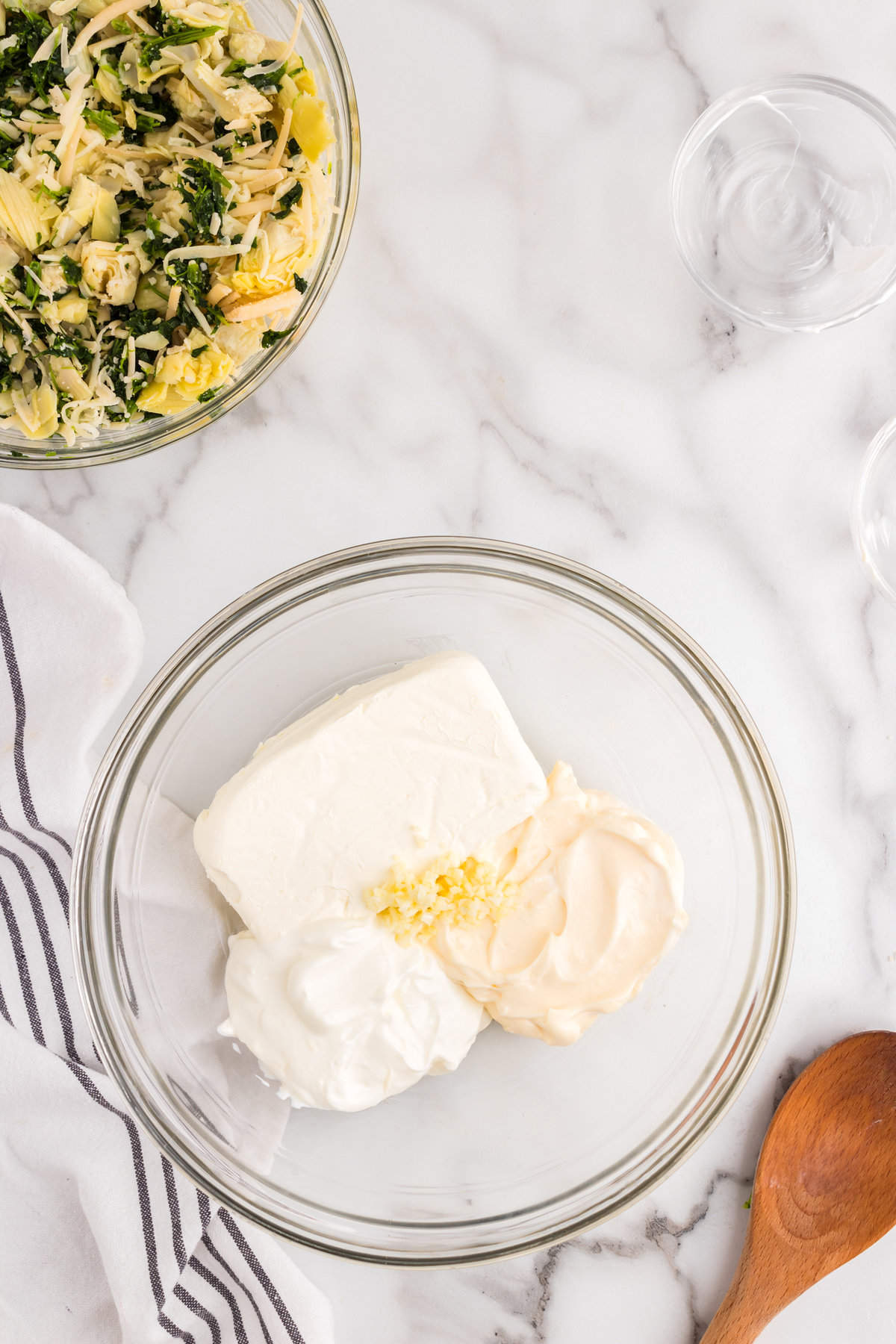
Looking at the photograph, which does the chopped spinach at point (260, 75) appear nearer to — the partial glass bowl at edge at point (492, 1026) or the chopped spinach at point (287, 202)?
the chopped spinach at point (287, 202)

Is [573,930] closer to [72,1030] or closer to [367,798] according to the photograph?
[367,798]

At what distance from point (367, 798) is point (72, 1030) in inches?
19.8

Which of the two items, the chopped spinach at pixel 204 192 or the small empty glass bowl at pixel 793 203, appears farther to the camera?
the small empty glass bowl at pixel 793 203

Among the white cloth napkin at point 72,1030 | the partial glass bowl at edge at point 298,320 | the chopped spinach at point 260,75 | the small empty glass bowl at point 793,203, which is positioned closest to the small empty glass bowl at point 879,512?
the small empty glass bowl at point 793,203

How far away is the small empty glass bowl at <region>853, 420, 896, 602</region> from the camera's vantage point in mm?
1250

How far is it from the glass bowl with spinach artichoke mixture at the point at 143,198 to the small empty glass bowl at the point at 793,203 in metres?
0.50

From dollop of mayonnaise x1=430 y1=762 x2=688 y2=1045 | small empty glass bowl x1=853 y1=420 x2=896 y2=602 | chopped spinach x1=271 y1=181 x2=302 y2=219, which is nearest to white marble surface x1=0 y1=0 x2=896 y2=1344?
small empty glass bowl x1=853 y1=420 x2=896 y2=602

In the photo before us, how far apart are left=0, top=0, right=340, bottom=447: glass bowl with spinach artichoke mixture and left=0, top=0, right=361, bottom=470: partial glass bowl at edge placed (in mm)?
28

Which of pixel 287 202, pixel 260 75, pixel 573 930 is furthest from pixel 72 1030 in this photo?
pixel 260 75

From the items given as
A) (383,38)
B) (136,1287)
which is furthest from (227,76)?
(136,1287)

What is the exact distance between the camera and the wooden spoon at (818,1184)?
123 cm

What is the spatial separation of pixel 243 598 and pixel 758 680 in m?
0.63

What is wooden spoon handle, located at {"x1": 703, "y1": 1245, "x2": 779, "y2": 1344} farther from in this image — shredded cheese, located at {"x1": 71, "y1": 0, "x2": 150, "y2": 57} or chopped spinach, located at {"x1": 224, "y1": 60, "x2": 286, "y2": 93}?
shredded cheese, located at {"x1": 71, "y1": 0, "x2": 150, "y2": 57}

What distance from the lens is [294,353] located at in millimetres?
1217
